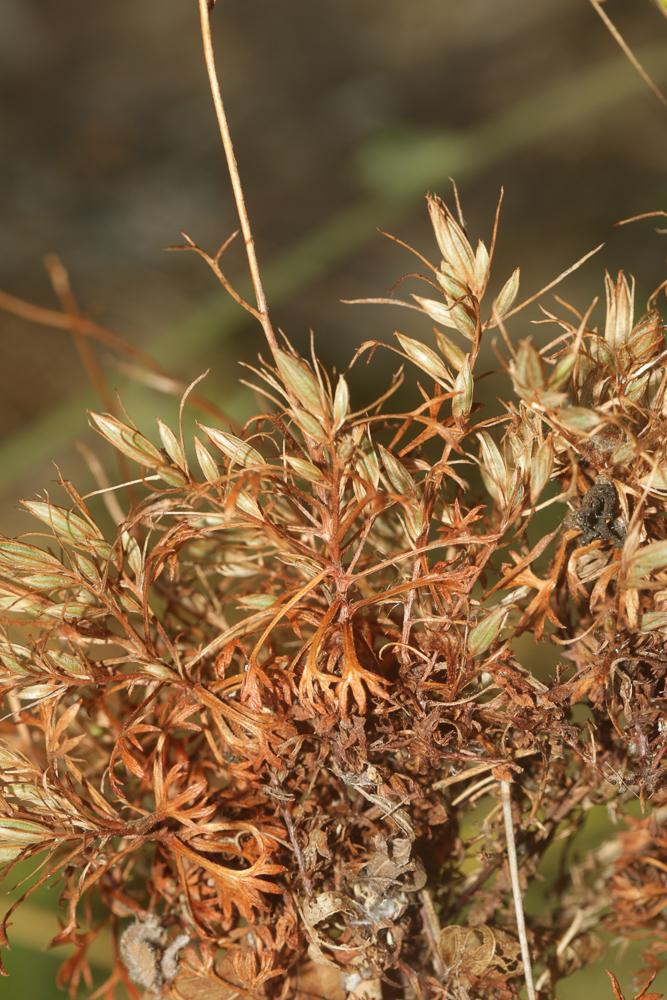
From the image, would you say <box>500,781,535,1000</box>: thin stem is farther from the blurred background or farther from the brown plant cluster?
the blurred background

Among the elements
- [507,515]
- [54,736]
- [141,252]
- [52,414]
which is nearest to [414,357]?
[507,515]

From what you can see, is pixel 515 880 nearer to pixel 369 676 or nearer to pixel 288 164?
pixel 369 676

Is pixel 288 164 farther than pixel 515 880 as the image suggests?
Yes

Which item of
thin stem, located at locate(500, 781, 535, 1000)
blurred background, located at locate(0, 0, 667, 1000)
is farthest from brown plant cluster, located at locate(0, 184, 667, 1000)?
blurred background, located at locate(0, 0, 667, 1000)

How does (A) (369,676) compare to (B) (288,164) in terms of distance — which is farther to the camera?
(B) (288,164)

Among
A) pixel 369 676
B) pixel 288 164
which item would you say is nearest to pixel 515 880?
pixel 369 676

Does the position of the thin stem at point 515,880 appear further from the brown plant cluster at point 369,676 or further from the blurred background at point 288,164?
the blurred background at point 288,164
